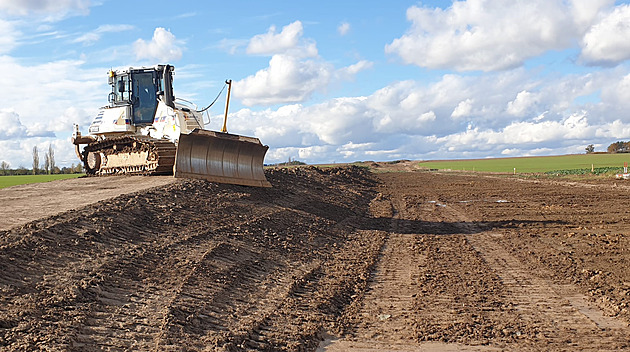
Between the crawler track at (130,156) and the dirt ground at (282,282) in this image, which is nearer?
the dirt ground at (282,282)

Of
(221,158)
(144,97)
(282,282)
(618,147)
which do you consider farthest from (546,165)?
(282,282)

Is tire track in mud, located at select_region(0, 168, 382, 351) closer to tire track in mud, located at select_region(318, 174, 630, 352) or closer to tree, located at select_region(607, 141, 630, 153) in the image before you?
tire track in mud, located at select_region(318, 174, 630, 352)

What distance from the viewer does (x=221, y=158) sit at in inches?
638

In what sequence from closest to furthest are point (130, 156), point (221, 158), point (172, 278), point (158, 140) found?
point (172, 278) < point (221, 158) < point (158, 140) < point (130, 156)

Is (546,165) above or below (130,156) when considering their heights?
below

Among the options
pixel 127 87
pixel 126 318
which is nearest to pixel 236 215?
pixel 126 318

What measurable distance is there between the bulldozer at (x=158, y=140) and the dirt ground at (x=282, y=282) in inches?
61.3

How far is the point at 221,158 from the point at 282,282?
8.18 metres

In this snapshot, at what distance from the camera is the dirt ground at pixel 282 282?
600 cm

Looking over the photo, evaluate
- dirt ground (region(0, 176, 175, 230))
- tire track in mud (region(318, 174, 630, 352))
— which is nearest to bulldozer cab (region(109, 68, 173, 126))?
dirt ground (region(0, 176, 175, 230))

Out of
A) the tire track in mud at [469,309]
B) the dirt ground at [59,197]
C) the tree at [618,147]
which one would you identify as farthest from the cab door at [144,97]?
the tree at [618,147]

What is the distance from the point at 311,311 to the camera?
23.6 ft

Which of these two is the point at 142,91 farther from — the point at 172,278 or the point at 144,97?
the point at 172,278

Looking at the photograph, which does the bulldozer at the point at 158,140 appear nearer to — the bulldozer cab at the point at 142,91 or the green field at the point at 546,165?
the bulldozer cab at the point at 142,91
